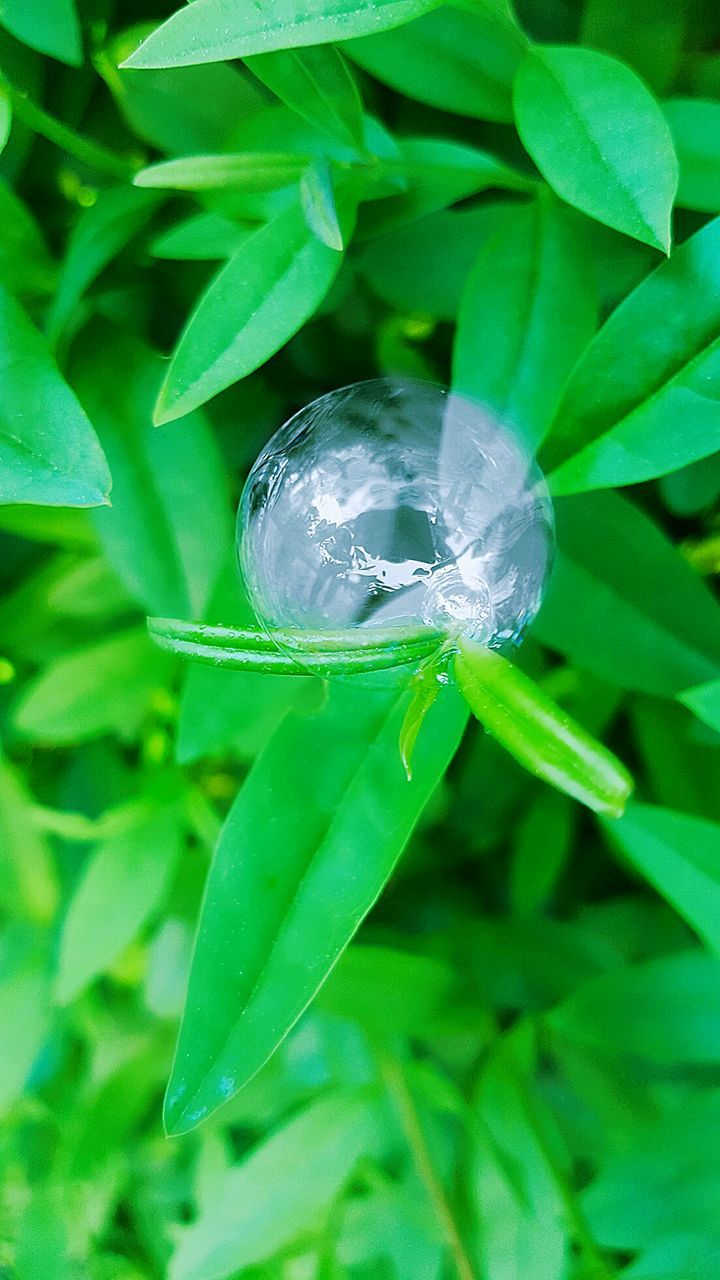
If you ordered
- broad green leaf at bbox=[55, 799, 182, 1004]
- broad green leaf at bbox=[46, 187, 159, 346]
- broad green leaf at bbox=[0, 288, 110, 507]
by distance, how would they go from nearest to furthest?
broad green leaf at bbox=[0, 288, 110, 507] → broad green leaf at bbox=[46, 187, 159, 346] → broad green leaf at bbox=[55, 799, 182, 1004]

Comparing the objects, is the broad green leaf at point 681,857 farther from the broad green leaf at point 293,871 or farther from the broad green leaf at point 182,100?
the broad green leaf at point 182,100

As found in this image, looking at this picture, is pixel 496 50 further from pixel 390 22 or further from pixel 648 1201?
pixel 648 1201

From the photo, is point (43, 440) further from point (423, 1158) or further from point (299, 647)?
point (423, 1158)

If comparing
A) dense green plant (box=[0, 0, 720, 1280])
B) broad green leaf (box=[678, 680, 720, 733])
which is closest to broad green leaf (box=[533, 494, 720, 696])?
dense green plant (box=[0, 0, 720, 1280])

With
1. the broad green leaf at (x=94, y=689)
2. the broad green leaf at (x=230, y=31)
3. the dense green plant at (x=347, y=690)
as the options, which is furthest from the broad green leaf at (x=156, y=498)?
the broad green leaf at (x=230, y=31)

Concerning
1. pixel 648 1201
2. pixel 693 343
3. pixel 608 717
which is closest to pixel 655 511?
pixel 608 717

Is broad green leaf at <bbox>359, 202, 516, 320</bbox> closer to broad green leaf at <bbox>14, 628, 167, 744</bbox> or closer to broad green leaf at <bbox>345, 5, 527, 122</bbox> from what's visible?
broad green leaf at <bbox>345, 5, 527, 122</bbox>
